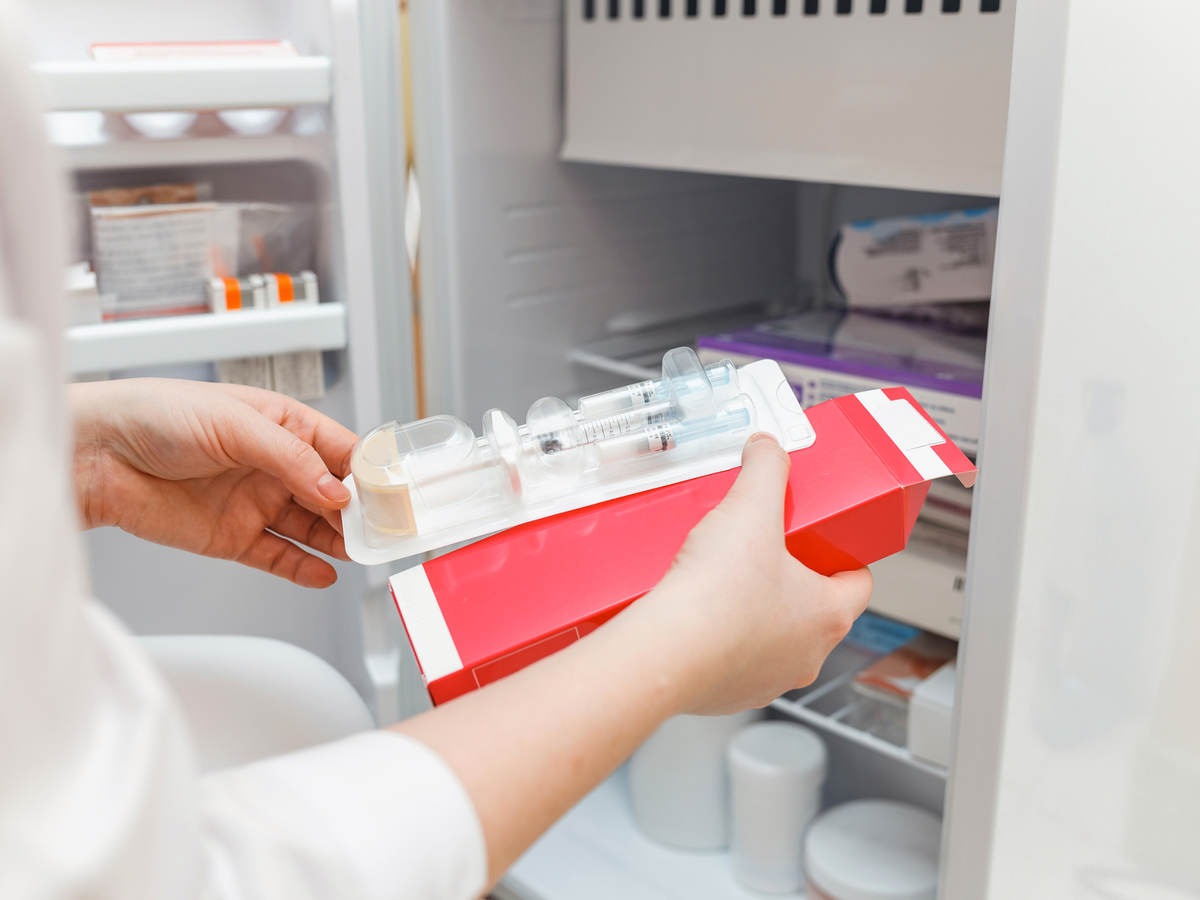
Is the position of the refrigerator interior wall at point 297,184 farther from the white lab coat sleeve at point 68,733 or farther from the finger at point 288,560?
the white lab coat sleeve at point 68,733

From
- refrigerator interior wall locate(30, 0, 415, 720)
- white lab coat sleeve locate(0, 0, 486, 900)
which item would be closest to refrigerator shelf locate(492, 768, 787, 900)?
refrigerator interior wall locate(30, 0, 415, 720)

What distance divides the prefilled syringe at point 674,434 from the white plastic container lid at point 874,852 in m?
0.57

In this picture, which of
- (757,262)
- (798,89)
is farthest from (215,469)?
(757,262)

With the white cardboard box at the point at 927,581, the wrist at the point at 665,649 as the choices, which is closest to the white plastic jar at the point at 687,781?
the white cardboard box at the point at 927,581

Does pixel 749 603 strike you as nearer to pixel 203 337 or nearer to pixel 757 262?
pixel 203 337

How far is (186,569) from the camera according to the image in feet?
3.51

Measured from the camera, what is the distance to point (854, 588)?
57 cm

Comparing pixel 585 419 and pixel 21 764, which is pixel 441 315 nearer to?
pixel 585 419

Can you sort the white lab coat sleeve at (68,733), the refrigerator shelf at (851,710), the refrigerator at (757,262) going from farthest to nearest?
the refrigerator shelf at (851,710)
the refrigerator at (757,262)
the white lab coat sleeve at (68,733)

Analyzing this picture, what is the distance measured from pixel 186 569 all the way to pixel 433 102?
Answer: 53cm

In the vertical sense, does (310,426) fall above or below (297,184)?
below

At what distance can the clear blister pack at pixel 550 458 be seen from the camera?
1.99 ft

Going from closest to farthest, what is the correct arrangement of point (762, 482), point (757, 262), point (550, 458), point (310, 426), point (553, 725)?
point (553, 725) → point (762, 482) → point (550, 458) → point (310, 426) → point (757, 262)

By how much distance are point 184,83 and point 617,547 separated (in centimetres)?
56
